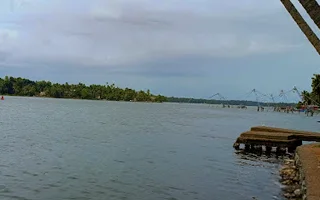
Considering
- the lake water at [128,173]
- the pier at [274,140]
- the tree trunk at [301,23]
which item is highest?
the tree trunk at [301,23]

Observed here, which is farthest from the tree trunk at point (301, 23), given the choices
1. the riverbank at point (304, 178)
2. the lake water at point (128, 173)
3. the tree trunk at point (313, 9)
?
the lake water at point (128, 173)

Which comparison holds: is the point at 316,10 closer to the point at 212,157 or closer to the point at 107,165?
the point at 107,165

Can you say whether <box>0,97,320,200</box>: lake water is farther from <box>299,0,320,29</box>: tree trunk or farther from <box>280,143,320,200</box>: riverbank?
<box>299,0,320,29</box>: tree trunk

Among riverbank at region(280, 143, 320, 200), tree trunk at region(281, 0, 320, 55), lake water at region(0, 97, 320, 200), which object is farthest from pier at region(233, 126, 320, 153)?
tree trunk at region(281, 0, 320, 55)

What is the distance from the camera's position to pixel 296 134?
37.6 m

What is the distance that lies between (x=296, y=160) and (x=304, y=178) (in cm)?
982

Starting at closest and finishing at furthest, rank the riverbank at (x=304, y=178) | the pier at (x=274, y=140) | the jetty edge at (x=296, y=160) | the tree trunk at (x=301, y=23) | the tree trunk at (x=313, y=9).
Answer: the tree trunk at (x=313, y=9) < the tree trunk at (x=301, y=23) < the riverbank at (x=304, y=178) < the jetty edge at (x=296, y=160) < the pier at (x=274, y=140)

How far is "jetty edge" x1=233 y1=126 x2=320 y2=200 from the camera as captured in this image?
15.2 metres

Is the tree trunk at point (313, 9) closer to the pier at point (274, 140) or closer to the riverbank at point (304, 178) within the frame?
the riverbank at point (304, 178)

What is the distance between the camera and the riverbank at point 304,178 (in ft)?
45.3

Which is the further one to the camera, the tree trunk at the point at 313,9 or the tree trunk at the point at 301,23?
the tree trunk at the point at 301,23

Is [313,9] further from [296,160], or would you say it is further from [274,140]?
[274,140]

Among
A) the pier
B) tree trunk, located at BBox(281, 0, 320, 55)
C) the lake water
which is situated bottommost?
the lake water

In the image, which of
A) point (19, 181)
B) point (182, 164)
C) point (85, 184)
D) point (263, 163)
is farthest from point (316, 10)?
point (263, 163)
